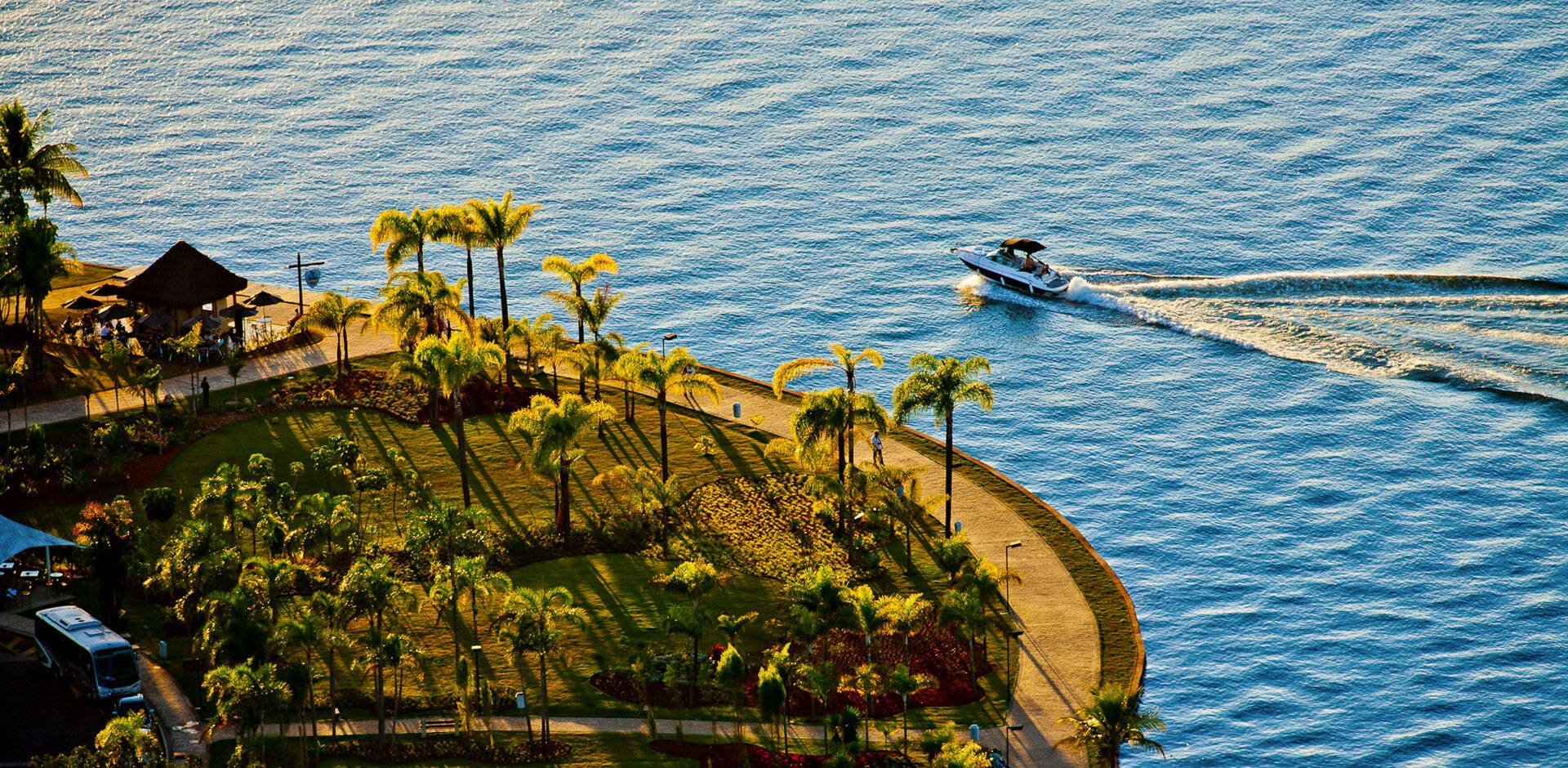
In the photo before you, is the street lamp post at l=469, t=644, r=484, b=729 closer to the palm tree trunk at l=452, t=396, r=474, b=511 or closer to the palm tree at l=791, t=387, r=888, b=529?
the palm tree trunk at l=452, t=396, r=474, b=511

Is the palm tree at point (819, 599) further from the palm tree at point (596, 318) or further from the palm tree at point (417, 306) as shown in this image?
the palm tree at point (417, 306)

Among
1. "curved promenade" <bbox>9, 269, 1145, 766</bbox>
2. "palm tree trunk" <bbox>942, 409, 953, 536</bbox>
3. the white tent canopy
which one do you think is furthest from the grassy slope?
the white tent canopy

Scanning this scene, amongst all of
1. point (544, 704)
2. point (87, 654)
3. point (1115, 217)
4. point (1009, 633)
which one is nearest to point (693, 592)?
point (544, 704)

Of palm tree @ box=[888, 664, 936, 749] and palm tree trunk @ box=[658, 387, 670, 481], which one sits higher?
palm tree trunk @ box=[658, 387, 670, 481]

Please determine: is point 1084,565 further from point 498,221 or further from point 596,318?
point 498,221

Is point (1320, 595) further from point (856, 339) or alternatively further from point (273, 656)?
point (273, 656)

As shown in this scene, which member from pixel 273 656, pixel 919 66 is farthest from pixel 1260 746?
pixel 919 66
